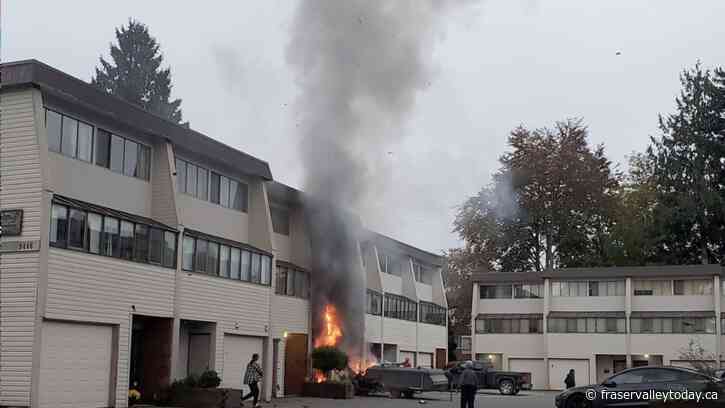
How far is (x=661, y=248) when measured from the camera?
72.4 metres

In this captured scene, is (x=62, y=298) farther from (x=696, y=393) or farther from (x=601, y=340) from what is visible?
(x=601, y=340)

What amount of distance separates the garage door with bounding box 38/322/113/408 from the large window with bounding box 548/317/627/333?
1643 inches

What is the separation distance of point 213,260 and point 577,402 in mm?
14390

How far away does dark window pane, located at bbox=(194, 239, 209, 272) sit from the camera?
3253cm

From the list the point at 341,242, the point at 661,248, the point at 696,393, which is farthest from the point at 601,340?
the point at 696,393

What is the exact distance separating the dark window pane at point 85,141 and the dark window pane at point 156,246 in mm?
3254

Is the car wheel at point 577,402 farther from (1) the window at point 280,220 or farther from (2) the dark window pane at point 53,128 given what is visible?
(1) the window at point 280,220

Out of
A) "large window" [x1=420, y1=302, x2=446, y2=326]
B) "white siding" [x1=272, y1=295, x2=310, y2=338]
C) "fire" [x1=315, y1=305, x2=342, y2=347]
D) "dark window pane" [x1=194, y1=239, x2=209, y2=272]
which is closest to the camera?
"dark window pane" [x1=194, y1=239, x2=209, y2=272]

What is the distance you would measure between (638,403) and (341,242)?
2047 cm

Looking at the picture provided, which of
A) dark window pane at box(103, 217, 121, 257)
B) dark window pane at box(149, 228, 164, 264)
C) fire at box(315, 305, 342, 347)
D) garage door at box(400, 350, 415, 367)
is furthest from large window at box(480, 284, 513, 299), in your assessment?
dark window pane at box(103, 217, 121, 257)

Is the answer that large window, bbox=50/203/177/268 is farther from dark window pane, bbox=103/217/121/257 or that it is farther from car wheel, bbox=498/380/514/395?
car wheel, bbox=498/380/514/395

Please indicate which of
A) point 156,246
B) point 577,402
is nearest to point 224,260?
point 156,246

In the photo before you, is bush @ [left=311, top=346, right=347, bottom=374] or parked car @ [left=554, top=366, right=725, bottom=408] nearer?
parked car @ [left=554, top=366, right=725, bottom=408]

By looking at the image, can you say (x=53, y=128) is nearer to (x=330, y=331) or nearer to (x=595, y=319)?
(x=330, y=331)
